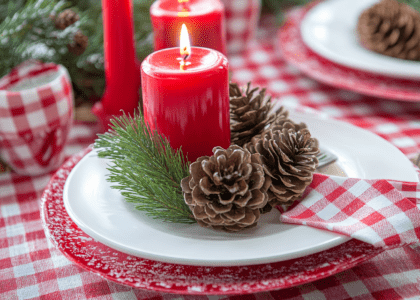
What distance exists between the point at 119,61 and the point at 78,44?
5.5 inches

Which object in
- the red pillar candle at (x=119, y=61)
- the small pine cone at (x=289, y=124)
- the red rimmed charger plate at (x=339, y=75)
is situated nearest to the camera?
the small pine cone at (x=289, y=124)

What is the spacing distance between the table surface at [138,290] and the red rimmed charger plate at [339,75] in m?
0.04

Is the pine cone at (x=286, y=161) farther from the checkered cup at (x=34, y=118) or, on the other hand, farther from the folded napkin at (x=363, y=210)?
the checkered cup at (x=34, y=118)

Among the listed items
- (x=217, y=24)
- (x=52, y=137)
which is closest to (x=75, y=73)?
(x=52, y=137)

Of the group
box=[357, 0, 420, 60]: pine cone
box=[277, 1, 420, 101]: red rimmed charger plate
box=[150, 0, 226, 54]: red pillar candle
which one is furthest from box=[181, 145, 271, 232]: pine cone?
box=[357, 0, 420, 60]: pine cone

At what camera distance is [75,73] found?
734mm

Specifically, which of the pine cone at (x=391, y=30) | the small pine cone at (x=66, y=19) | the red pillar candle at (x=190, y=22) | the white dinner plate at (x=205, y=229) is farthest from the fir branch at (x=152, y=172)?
the pine cone at (x=391, y=30)

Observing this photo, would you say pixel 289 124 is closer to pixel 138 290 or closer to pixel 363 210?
Result: pixel 363 210

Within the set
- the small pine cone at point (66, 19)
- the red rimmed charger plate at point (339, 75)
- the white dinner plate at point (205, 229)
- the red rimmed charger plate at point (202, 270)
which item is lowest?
the red rimmed charger plate at point (202, 270)

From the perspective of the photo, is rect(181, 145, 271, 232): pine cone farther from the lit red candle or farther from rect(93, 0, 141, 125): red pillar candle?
rect(93, 0, 141, 125): red pillar candle

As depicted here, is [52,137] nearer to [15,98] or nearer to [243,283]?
[15,98]

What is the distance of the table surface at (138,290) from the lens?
36 centimetres

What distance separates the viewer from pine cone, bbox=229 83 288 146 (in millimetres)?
461

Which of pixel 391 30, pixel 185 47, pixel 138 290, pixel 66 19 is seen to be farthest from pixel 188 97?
pixel 391 30
